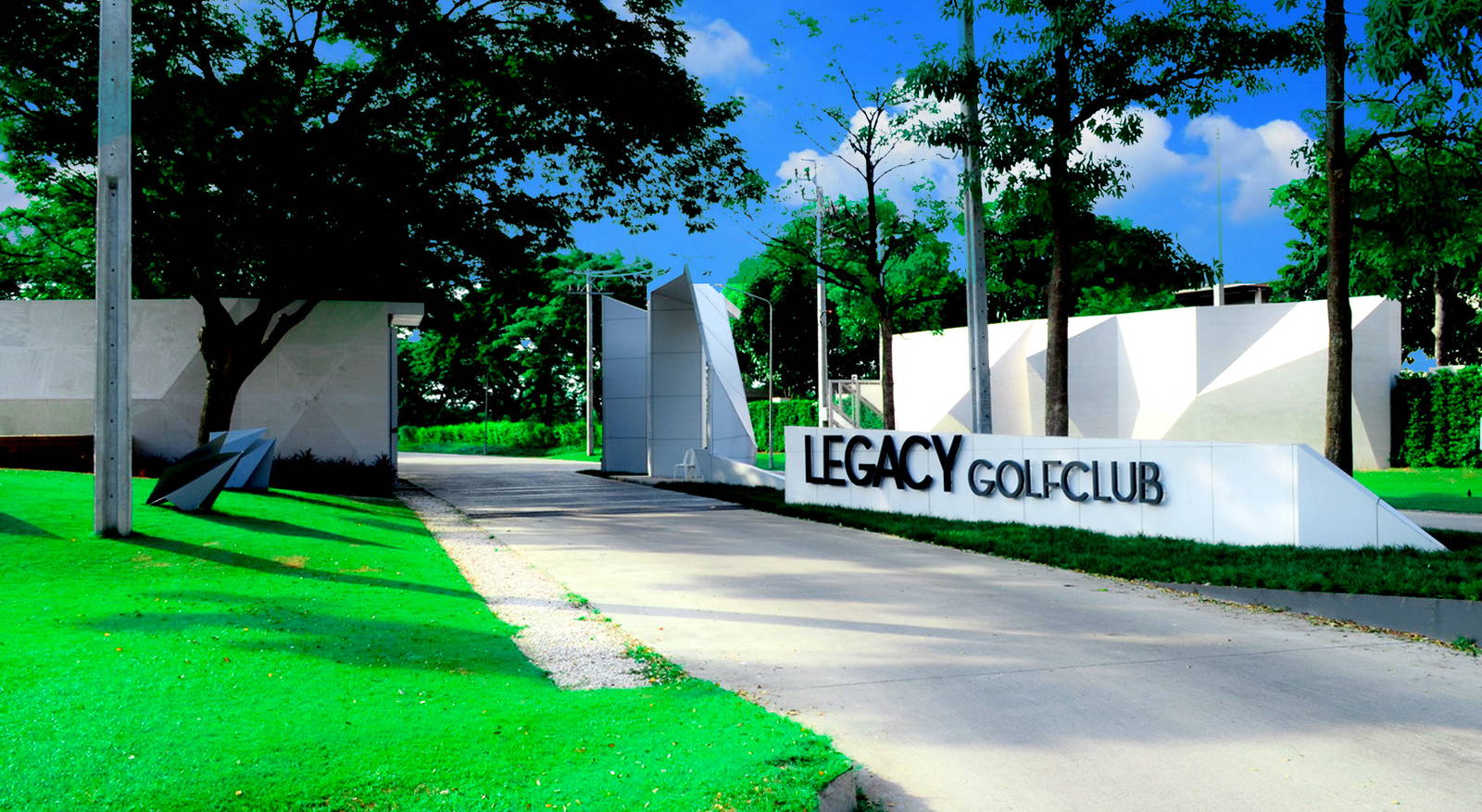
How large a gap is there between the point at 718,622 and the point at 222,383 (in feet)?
48.6

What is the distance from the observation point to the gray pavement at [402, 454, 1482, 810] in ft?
15.0

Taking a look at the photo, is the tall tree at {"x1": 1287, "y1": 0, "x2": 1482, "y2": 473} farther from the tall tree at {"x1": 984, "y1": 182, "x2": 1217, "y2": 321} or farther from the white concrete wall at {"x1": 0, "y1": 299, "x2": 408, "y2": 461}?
the white concrete wall at {"x1": 0, "y1": 299, "x2": 408, "y2": 461}

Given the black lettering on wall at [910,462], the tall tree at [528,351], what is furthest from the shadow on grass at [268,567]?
the tall tree at [528,351]

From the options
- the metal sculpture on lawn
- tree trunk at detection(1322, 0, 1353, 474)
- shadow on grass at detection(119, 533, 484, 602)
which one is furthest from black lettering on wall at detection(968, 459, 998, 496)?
the metal sculpture on lawn

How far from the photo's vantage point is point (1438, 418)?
26.8 metres

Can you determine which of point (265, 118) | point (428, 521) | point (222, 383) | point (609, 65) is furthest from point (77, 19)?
point (428, 521)

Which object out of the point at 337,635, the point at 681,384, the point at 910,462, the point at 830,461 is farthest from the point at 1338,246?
the point at 681,384

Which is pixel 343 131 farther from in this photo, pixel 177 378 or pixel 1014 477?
pixel 1014 477

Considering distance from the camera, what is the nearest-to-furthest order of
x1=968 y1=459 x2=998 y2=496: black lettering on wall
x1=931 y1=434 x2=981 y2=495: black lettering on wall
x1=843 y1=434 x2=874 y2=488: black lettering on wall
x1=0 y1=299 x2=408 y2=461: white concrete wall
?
x1=968 y1=459 x2=998 y2=496: black lettering on wall < x1=931 y1=434 x2=981 y2=495: black lettering on wall < x1=843 y1=434 x2=874 y2=488: black lettering on wall < x1=0 y1=299 x2=408 y2=461: white concrete wall

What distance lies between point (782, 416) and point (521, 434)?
1844cm

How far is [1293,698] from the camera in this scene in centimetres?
593

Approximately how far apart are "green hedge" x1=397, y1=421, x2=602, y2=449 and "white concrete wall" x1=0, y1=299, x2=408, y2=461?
31351mm

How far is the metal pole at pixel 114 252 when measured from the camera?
407 inches

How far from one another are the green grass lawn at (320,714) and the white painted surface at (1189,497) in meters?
8.03
